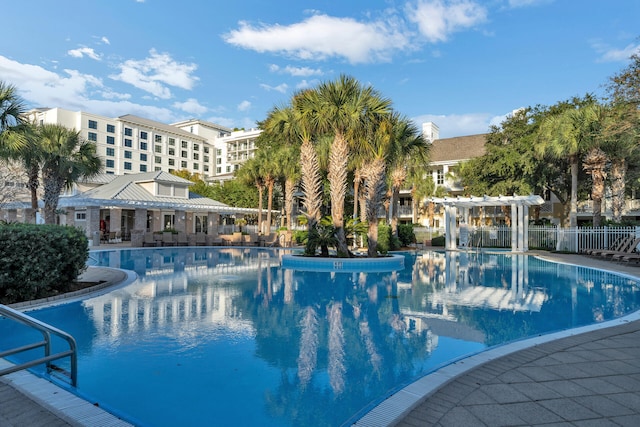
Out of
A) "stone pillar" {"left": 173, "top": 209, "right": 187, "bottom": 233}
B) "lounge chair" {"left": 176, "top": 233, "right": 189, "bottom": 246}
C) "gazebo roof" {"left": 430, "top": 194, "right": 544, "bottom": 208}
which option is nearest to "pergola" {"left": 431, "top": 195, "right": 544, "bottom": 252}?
"gazebo roof" {"left": 430, "top": 194, "right": 544, "bottom": 208}

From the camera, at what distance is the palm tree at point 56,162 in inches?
776

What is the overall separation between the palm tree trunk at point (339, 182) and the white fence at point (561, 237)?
1329cm

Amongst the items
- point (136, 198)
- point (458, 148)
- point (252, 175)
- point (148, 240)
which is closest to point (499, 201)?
point (252, 175)

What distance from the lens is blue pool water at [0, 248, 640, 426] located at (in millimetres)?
3787

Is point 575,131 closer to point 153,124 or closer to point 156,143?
point 156,143

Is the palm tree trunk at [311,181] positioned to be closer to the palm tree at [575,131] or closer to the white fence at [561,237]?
the palm tree at [575,131]

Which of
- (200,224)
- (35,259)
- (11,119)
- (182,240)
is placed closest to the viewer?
(35,259)

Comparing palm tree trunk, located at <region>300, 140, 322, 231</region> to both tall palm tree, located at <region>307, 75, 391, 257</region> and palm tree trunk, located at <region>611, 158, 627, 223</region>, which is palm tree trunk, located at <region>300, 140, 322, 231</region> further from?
palm tree trunk, located at <region>611, 158, 627, 223</region>

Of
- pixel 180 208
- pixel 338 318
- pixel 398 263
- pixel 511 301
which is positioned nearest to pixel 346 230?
pixel 398 263

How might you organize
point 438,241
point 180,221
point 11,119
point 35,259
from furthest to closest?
point 180,221
point 438,241
point 11,119
point 35,259

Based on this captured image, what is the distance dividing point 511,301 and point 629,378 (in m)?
5.17

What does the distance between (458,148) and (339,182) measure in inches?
1323

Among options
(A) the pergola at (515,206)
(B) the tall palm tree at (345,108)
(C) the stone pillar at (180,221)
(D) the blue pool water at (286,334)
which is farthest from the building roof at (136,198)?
(A) the pergola at (515,206)

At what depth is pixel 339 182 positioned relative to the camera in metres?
16.1
